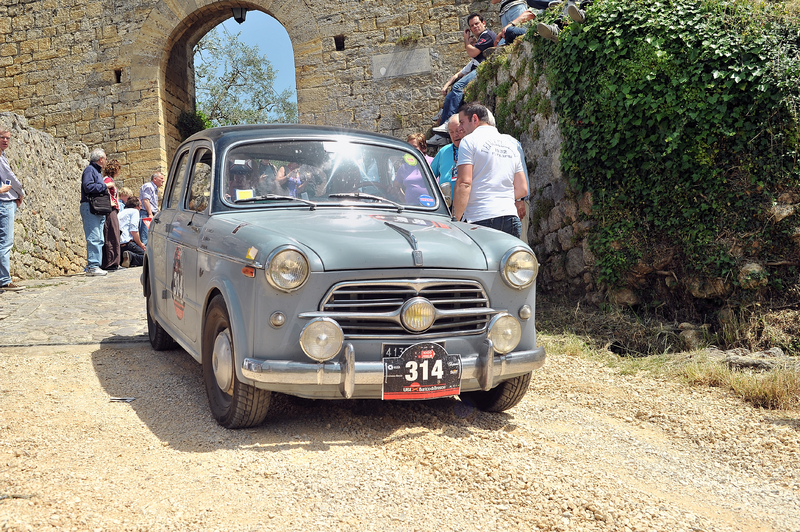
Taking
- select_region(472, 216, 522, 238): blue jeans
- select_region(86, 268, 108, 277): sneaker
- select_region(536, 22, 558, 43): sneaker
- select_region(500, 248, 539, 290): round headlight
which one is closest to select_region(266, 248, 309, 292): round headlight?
select_region(500, 248, 539, 290): round headlight

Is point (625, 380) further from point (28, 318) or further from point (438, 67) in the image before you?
point (438, 67)

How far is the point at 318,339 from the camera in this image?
119 inches

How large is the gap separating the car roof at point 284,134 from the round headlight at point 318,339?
63.6 inches

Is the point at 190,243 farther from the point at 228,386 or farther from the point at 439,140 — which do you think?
the point at 439,140

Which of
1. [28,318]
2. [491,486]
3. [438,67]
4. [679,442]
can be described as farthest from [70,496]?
[438,67]

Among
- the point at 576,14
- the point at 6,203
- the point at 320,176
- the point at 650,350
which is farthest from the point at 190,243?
the point at 6,203

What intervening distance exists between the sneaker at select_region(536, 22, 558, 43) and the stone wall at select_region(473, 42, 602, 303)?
21.5 inches

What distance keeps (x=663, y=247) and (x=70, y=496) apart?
4.75 meters

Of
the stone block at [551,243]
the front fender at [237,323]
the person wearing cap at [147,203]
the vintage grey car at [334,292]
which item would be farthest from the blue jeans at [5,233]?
the stone block at [551,243]

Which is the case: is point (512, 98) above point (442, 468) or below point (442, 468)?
above

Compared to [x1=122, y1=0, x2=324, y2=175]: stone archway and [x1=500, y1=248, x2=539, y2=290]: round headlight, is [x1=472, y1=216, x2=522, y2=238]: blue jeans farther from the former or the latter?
[x1=122, y1=0, x2=324, y2=175]: stone archway

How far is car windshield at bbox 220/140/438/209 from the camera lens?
3.97m

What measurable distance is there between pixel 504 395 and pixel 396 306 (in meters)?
0.95

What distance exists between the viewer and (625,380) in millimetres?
4629
